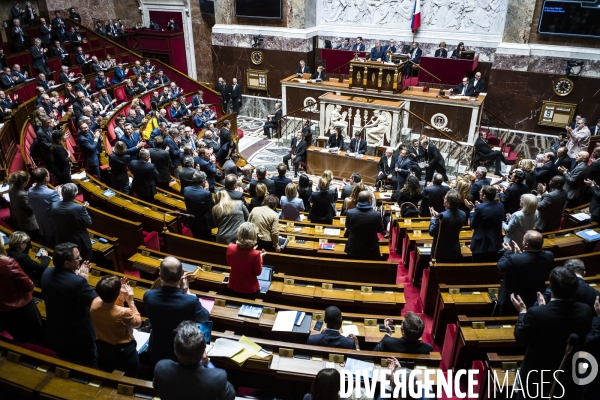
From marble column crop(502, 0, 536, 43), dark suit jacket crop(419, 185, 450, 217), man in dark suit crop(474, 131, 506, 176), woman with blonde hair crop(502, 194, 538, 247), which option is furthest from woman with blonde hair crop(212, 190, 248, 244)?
marble column crop(502, 0, 536, 43)

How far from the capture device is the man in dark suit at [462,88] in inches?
444

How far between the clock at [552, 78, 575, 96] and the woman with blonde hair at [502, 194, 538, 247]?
840cm

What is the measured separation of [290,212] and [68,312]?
3.22 metres

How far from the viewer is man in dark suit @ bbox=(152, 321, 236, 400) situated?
2312mm

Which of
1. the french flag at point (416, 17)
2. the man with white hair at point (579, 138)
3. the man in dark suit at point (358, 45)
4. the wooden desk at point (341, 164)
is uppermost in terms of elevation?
the french flag at point (416, 17)

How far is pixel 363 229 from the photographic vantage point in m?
4.68

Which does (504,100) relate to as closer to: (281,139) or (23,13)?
(281,139)

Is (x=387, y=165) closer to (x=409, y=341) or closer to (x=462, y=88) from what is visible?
(x=462, y=88)

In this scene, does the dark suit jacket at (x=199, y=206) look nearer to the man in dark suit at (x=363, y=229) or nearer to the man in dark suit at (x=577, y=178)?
the man in dark suit at (x=363, y=229)

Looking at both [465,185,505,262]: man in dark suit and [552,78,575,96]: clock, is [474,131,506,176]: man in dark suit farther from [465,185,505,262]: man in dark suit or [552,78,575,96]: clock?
[465,185,505,262]: man in dark suit

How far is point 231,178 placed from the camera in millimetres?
4961

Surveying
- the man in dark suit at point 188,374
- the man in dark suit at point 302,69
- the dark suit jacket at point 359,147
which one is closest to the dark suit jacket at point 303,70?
the man in dark suit at point 302,69

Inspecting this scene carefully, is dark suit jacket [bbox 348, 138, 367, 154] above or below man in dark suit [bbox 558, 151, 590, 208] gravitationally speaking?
below

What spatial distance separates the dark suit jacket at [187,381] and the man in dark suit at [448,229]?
9.67ft
